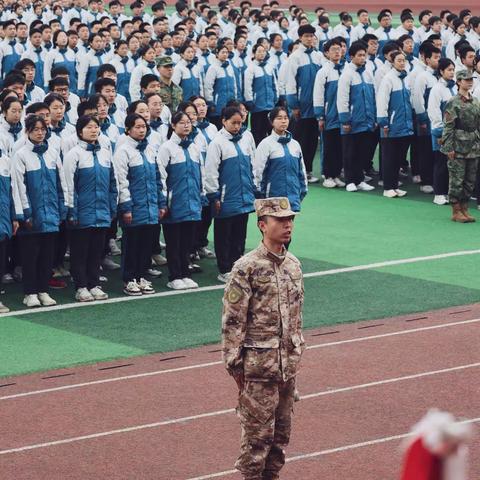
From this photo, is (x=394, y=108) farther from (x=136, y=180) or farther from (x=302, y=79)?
(x=136, y=180)

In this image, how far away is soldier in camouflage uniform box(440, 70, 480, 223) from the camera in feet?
58.2

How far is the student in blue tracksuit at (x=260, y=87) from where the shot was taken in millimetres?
22047

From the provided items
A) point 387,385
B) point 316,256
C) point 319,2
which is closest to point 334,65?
point 316,256

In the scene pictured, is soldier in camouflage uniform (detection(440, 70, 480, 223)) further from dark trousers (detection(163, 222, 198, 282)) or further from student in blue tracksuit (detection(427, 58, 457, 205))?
dark trousers (detection(163, 222, 198, 282))

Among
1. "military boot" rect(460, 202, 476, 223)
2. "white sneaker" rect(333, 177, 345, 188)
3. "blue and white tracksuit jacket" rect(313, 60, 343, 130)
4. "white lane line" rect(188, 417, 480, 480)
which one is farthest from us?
"white sneaker" rect(333, 177, 345, 188)

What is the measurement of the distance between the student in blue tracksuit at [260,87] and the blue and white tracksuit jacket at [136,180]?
832cm

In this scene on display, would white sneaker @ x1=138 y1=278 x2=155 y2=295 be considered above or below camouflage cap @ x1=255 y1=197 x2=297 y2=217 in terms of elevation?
below

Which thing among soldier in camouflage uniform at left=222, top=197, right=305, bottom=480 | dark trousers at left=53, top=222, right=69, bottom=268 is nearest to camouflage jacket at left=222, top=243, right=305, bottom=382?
soldier in camouflage uniform at left=222, top=197, right=305, bottom=480

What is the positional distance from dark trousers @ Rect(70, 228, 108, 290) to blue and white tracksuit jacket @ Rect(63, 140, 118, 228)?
185 millimetres

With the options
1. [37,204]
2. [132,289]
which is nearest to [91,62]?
[132,289]

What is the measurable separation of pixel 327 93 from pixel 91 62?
170 inches

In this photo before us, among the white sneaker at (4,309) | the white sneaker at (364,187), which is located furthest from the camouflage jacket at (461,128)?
the white sneaker at (4,309)

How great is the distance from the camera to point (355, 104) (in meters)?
20.2

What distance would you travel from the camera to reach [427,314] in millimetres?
13211
